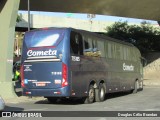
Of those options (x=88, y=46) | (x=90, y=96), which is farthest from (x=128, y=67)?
(x=88, y=46)

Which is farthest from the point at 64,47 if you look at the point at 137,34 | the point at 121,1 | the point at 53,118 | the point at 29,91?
the point at 137,34

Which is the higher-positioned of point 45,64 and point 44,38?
point 44,38

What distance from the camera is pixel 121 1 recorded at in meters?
35.4

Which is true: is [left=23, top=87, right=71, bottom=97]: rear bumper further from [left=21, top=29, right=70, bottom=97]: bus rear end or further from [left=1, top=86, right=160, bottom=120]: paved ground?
[left=1, top=86, right=160, bottom=120]: paved ground

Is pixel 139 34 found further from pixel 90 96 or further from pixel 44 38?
pixel 44 38

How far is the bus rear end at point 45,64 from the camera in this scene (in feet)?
56.9

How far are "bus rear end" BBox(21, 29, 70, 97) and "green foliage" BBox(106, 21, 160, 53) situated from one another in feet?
138

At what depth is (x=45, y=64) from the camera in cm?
1770

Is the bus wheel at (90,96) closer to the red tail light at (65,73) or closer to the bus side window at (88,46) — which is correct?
the bus side window at (88,46)

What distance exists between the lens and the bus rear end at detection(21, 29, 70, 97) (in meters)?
17.3

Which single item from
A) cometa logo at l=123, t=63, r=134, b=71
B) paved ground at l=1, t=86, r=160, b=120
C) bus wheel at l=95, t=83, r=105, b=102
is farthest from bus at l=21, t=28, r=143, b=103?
cometa logo at l=123, t=63, r=134, b=71

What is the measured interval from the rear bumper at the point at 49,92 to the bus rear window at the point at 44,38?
190 centimetres

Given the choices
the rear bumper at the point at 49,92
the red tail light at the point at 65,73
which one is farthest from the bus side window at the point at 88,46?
the rear bumper at the point at 49,92

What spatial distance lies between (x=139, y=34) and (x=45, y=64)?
44.0m
